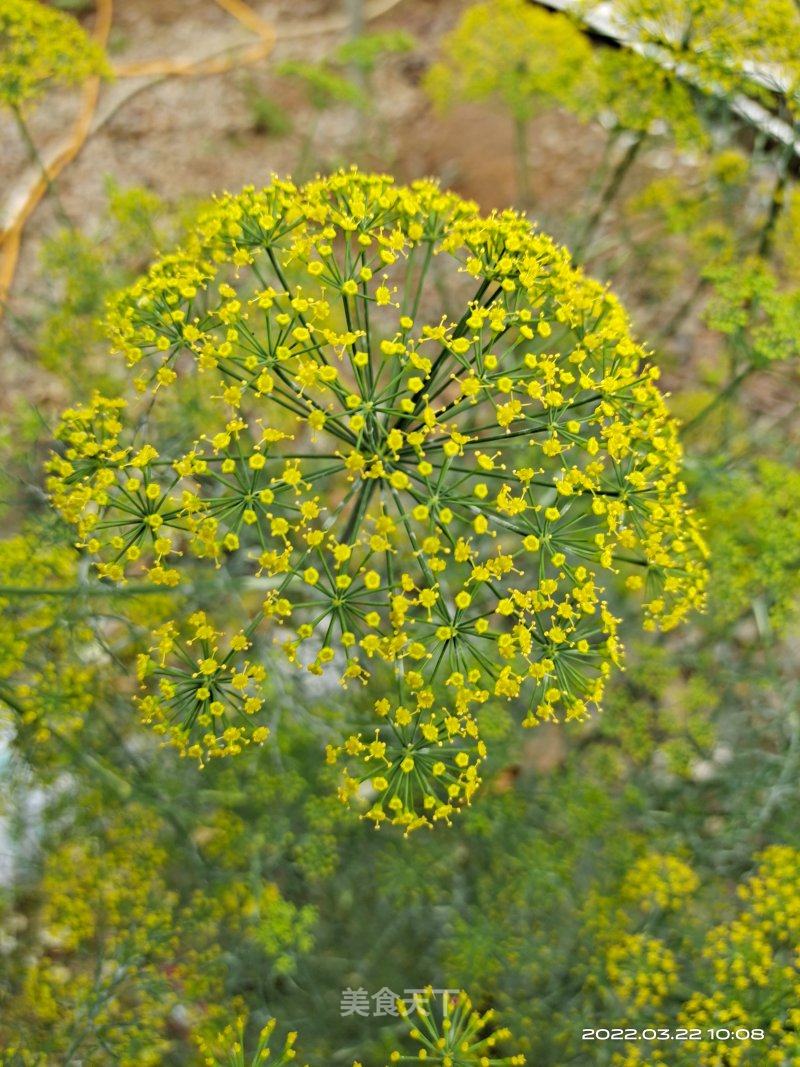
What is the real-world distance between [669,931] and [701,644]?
1.75 metres

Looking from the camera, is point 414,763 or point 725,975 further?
point 725,975

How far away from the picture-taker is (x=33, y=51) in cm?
368

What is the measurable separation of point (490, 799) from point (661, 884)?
3.09 ft

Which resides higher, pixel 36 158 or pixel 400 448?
pixel 36 158

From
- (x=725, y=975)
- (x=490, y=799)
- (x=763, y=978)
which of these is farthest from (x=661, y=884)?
(x=490, y=799)

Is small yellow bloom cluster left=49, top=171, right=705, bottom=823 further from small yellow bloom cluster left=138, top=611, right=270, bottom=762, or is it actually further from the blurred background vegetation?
the blurred background vegetation

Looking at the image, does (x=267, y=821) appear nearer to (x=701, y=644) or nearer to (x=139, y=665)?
(x=139, y=665)

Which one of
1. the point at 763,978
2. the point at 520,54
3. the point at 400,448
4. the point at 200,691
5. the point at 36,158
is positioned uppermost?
the point at 520,54

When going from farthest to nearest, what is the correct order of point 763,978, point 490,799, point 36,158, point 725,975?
point 490,799 < point 36,158 < point 725,975 < point 763,978

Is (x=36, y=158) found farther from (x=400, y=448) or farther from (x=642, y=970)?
(x=642, y=970)

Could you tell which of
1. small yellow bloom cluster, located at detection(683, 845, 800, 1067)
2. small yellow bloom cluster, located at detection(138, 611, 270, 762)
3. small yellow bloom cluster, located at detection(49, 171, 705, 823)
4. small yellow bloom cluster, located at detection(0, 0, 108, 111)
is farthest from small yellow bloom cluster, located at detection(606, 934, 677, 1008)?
small yellow bloom cluster, located at detection(0, 0, 108, 111)

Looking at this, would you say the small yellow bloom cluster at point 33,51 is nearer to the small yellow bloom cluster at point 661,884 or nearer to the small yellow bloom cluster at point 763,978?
the small yellow bloom cluster at point 661,884

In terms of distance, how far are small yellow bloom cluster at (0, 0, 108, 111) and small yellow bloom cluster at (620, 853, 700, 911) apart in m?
4.21

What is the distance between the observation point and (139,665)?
246 cm
